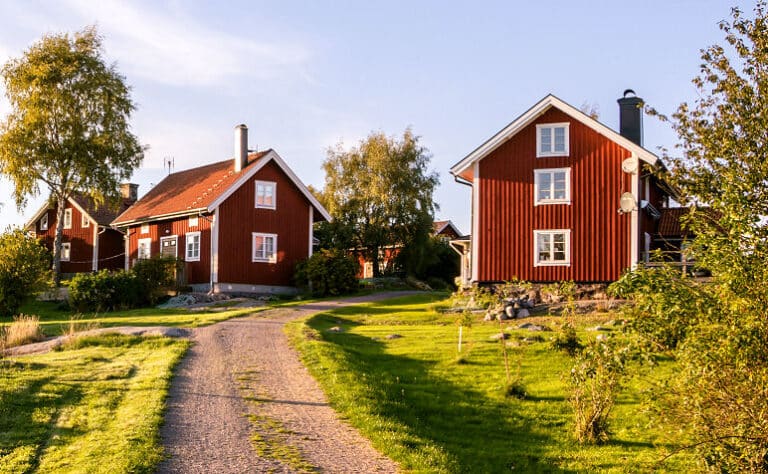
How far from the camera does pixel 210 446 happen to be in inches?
384

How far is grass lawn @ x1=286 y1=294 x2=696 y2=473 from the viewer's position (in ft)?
38.2

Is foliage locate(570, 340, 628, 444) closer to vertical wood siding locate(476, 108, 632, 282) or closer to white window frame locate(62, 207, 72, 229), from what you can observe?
vertical wood siding locate(476, 108, 632, 282)

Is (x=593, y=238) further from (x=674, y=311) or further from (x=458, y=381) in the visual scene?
(x=674, y=311)

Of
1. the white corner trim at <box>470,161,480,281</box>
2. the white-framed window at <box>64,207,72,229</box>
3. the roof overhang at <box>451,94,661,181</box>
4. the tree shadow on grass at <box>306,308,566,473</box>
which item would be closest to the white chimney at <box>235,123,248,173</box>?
the roof overhang at <box>451,94,661,181</box>

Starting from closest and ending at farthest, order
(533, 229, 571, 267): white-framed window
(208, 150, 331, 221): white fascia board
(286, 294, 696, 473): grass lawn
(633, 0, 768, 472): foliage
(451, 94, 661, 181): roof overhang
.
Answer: (633, 0, 768, 472): foliage < (286, 294, 696, 473): grass lawn < (451, 94, 661, 181): roof overhang < (533, 229, 571, 267): white-framed window < (208, 150, 331, 221): white fascia board

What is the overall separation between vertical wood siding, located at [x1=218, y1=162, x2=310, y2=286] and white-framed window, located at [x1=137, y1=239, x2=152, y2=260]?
6575 millimetres

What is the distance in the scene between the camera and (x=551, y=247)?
96.1 feet

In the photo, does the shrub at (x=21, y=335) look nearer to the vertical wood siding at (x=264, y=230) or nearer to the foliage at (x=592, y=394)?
the foliage at (x=592, y=394)

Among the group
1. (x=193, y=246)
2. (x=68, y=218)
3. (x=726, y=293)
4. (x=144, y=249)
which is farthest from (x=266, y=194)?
(x=726, y=293)

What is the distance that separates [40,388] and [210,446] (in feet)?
16.9

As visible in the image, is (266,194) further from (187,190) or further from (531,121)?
(531,121)

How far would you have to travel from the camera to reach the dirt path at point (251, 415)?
30.5 ft

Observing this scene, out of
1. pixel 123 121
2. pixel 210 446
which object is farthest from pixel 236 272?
pixel 210 446

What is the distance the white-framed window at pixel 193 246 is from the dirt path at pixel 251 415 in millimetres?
19249
